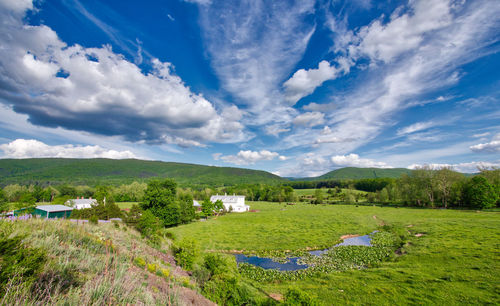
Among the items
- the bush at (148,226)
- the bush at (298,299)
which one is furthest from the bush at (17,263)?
the bush at (148,226)

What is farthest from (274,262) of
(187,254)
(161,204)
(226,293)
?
(161,204)

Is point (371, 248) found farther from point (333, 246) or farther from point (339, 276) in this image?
point (339, 276)

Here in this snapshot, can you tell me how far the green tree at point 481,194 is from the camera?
168 feet

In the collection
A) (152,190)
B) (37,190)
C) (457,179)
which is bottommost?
(37,190)

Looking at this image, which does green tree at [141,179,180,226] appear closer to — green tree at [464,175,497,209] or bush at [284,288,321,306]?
bush at [284,288,321,306]

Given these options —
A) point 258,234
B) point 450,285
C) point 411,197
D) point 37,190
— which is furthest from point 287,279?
point 37,190

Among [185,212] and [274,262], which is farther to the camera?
[185,212]

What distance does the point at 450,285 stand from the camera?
13.6 m

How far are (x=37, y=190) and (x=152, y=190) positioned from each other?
89.1m

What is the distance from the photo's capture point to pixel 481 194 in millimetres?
52156

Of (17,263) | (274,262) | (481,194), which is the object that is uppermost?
(481,194)

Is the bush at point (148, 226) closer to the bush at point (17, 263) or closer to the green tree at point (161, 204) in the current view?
the green tree at point (161, 204)

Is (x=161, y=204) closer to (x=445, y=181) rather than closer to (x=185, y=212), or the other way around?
(x=185, y=212)

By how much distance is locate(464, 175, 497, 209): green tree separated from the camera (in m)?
51.3
